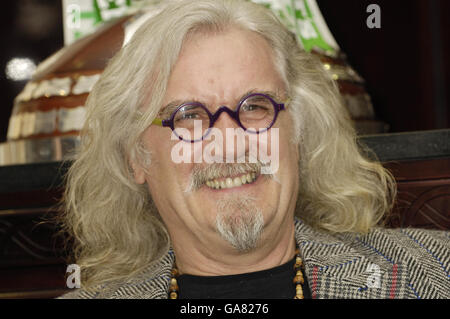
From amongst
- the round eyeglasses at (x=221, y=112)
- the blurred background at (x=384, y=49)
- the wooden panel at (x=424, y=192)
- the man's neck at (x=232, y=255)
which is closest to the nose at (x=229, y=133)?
the round eyeglasses at (x=221, y=112)

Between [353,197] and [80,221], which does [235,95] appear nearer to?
[353,197]

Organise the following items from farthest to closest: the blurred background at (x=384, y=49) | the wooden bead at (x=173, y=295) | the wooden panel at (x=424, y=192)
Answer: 1. the blurred background at (x=384, y=49)
2. the wooden panel at (x=424, y=192)
3. the wooden bead at (x=173, y=295)

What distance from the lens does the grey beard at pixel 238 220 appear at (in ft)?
4.81

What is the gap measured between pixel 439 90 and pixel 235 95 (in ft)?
4.78

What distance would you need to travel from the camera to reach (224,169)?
1.47 m

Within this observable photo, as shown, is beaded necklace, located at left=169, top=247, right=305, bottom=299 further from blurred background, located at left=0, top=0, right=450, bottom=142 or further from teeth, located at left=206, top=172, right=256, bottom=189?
blurred background, located at left=0, top=0, right=450, bottom=142

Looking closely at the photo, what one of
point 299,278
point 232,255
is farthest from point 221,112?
point 299,278

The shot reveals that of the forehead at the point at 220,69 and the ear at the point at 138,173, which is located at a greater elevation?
the forehead at the point at 220,69

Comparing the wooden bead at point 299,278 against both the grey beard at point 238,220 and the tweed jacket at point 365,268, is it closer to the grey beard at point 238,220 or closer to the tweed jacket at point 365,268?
the tweed jacket at point 365,268

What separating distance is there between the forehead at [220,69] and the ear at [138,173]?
0.25 metres

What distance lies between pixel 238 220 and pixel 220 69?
0.36m

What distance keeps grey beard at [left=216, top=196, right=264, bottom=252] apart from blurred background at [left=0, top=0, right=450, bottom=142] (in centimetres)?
136
